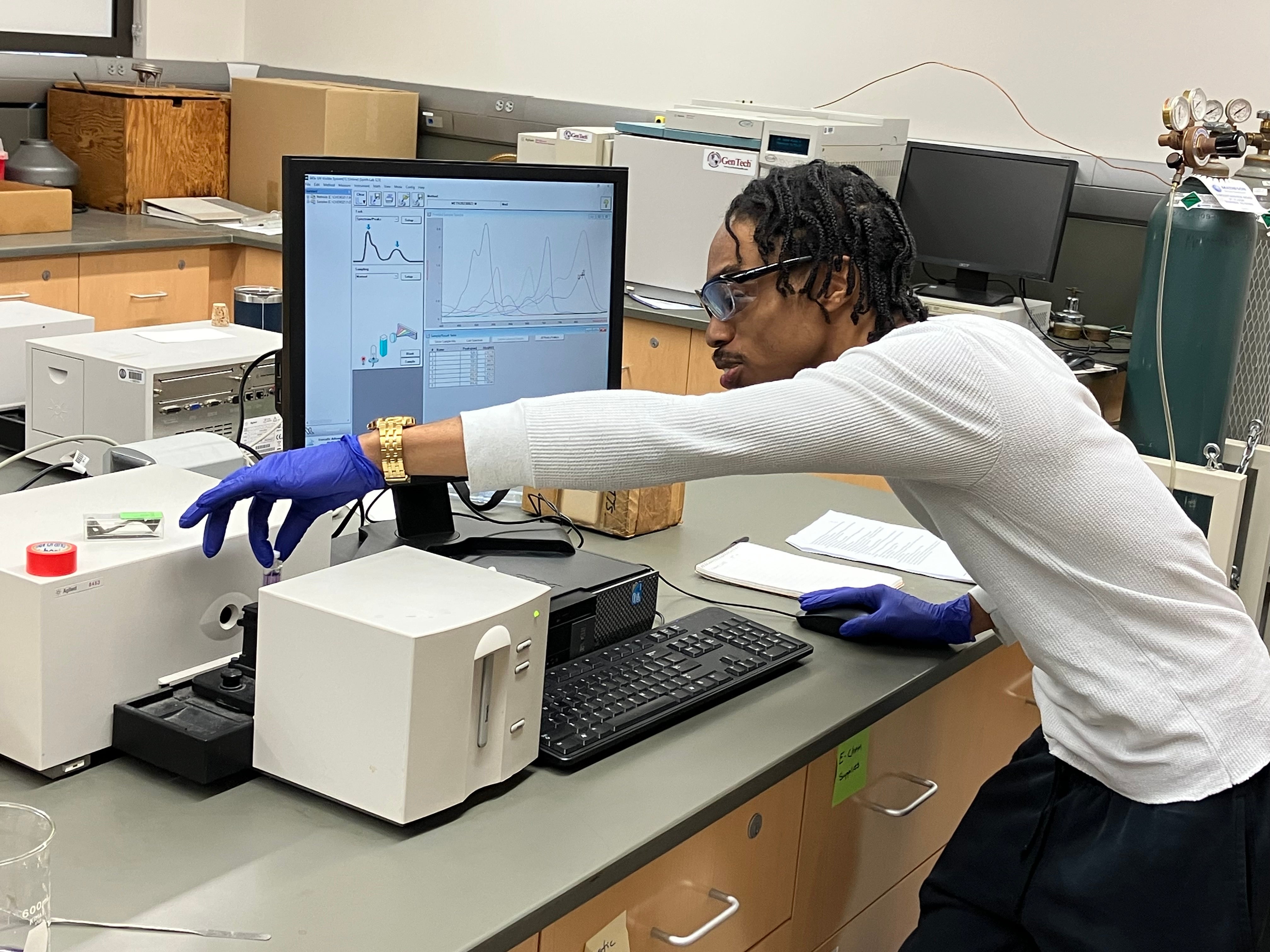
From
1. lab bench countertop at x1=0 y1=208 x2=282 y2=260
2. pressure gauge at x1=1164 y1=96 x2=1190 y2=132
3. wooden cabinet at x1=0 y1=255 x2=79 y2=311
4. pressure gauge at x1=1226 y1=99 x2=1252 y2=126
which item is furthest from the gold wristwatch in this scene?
wooden cabinet at x1=0 y1=255 x2=79 y2=311

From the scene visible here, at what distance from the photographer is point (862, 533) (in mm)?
1820

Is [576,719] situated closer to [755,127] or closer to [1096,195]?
[755,127]

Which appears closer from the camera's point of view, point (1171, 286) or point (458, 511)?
point (458, 511)

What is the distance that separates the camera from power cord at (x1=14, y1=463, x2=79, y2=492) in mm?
1548

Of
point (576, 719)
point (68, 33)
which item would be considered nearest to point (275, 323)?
point (576, 719)

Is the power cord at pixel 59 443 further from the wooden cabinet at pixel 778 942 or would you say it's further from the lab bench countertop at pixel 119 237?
the lab bench countertop at pixel 119 237

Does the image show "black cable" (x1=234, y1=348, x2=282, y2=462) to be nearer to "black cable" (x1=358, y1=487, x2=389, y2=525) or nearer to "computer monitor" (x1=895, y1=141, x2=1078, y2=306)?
"black cable" (x1=358, y1=487, x2=389, y2=525)

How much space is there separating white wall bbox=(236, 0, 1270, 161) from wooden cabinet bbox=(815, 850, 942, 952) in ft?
7.25

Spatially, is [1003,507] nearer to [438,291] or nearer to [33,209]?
[438,291]

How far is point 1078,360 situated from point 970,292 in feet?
1.23

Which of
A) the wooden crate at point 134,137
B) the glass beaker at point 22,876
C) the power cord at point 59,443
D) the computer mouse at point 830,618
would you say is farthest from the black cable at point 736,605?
the wooden crate at point 134,137

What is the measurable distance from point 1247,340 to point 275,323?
1.80 metres

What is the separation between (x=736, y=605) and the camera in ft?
4.96

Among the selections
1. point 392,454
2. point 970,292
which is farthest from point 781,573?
point 970,292
